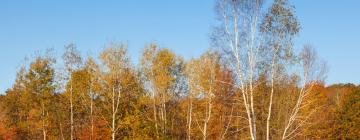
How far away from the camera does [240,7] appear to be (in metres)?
25.2

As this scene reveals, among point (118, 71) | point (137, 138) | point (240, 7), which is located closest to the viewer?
point (240, 7)

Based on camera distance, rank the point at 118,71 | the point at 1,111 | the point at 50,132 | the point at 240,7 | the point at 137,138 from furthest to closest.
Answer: the point at 1,111 → the point at 50,132 → the point at 118,71 → the point at 137,138 → the point at 240,7

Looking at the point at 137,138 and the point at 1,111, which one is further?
the point at 1,111

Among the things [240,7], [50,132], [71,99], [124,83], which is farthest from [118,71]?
[240,7]

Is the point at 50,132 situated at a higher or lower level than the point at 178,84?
lower

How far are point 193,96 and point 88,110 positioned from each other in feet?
30.1

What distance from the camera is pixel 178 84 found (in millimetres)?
45031

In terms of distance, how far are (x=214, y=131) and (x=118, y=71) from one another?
10.2 metres

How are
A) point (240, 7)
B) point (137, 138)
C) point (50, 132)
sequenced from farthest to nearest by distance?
1. point (50, 132)
2. point (137, 138)
3. point (240, 7)

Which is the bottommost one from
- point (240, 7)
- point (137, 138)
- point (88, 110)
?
point (137, 138)

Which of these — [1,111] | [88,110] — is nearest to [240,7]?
[88,110]

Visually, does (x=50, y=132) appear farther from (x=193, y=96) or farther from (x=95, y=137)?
(x=193, y=96)

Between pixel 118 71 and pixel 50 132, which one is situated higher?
pixel 118 71

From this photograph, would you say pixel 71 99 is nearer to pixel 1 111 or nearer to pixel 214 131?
pixel 214 131
